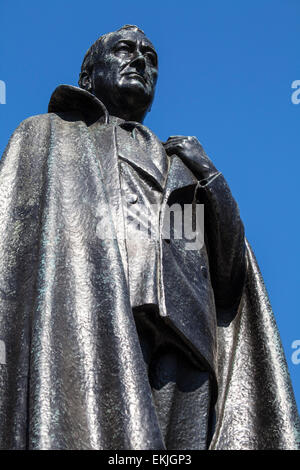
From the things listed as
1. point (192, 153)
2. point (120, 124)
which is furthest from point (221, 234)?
point (120, 124)

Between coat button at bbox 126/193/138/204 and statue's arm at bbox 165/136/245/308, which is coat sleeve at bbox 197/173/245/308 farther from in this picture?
coat button at bbox 126/193/138/204

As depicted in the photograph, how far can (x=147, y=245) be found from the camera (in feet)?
21.6

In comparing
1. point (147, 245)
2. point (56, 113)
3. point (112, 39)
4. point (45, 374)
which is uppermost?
point (112, 39)

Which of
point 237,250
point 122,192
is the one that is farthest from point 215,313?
point 122,192

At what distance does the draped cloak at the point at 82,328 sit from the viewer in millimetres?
5629

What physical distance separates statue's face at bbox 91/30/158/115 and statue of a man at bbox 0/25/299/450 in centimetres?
6

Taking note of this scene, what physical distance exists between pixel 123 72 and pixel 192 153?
0.99 meters

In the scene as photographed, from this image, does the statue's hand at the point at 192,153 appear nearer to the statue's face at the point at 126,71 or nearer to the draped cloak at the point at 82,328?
the draped cloak at the point at 82,328

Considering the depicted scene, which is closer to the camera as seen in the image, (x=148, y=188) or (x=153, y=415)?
(x=153, y=415)

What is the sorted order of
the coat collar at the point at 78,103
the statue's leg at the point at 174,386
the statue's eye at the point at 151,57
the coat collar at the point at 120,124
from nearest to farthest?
the statue's leg at the point at 174,386
the coat collar at the point at 120,124
the coat collar at the point at 78,103
the statue's eye at the point at 151,57

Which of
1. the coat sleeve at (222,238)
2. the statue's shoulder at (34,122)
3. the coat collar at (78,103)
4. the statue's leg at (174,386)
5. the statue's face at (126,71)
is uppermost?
the statue's face at (126,71)

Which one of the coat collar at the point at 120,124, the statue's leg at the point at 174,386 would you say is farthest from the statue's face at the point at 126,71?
the statue's leg at the point at 174,386
